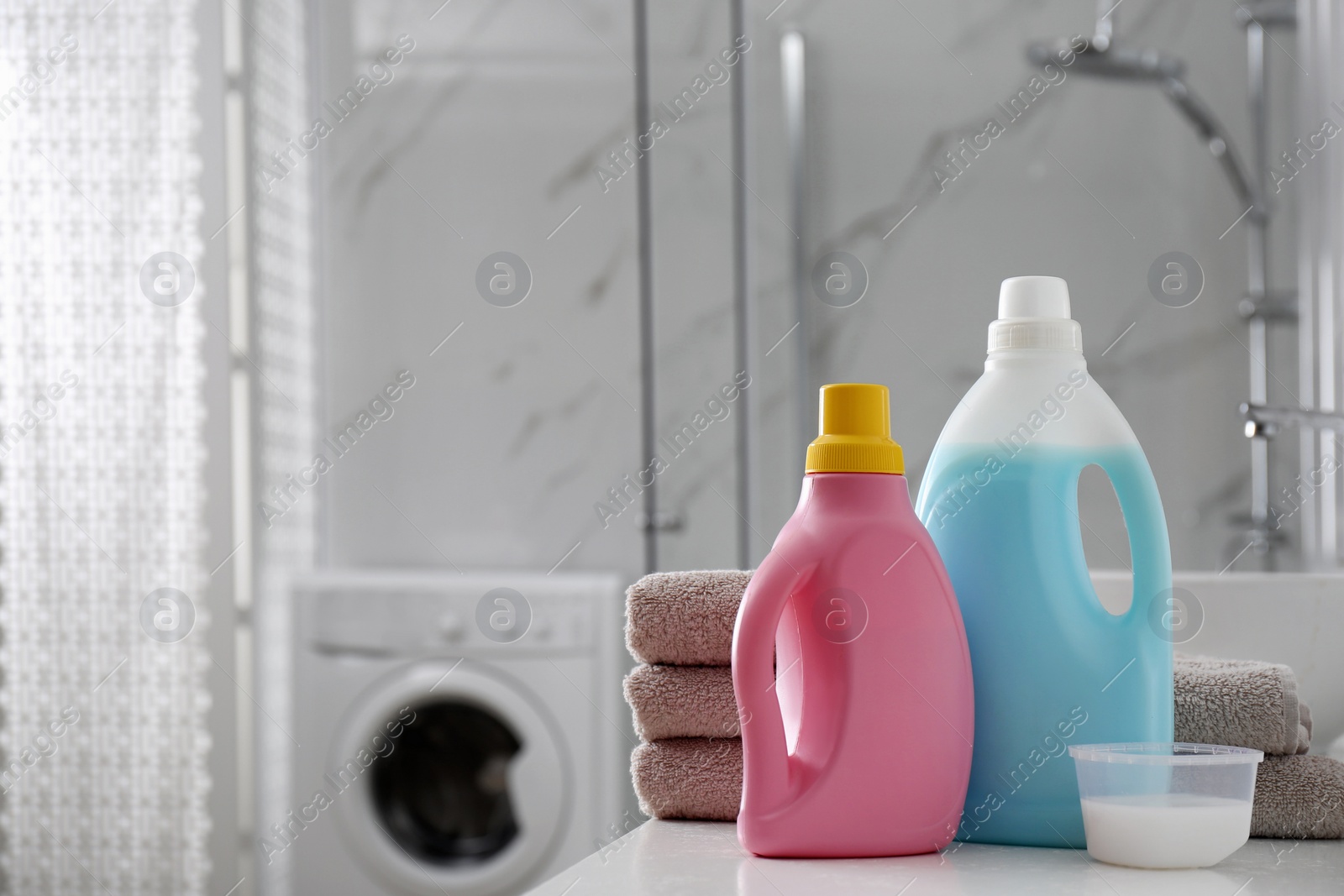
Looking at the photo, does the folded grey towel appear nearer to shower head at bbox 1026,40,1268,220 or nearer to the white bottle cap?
the white bottle cap

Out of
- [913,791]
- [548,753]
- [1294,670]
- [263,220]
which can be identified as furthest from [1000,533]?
[263,220]

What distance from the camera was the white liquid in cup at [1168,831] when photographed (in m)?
0.43

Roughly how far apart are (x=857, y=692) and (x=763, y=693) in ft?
0.13

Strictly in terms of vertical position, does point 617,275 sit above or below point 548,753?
above

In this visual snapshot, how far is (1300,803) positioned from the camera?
484 mm

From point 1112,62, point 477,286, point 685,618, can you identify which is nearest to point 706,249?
point 477,286

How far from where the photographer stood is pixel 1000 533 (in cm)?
47

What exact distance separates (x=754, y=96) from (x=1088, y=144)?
552mm

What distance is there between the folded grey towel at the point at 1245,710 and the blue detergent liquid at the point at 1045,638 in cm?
5

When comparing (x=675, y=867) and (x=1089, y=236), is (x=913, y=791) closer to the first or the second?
(x=675, y=867)

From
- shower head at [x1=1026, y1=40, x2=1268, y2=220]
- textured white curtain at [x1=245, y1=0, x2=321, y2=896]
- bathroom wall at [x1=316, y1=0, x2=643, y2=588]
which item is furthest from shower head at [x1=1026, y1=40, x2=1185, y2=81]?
textured white curtain at [x1=245, y1=0, x2=321, y2=896]

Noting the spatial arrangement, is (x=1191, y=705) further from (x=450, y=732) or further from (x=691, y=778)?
(x=450, y=732)

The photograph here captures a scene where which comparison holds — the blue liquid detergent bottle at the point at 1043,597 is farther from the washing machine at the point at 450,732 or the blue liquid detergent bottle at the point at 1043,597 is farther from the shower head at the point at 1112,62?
the shower head at the point at 1112,62

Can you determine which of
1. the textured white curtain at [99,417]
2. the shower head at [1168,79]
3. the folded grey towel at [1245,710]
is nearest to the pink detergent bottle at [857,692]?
the folded grey towel at [1245,710]
